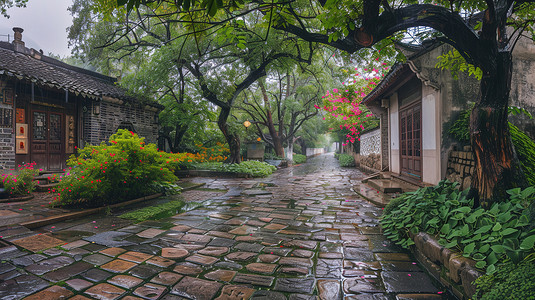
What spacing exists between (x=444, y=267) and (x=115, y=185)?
574 cm

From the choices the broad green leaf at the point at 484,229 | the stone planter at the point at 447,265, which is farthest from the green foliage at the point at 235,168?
the broad green leaf at the point at 484,229

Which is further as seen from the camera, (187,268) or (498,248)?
(187,268)

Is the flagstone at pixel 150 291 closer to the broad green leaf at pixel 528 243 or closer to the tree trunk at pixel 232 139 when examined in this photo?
the broad green leaf at pixel 528 243

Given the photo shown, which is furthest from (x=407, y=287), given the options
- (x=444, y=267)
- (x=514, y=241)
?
(x=514, y=241)

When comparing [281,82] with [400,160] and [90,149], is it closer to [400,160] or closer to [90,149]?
[400,160]

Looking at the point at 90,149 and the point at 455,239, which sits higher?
the point at 90,149

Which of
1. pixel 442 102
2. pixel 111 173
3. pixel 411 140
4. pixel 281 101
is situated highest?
pixel 281 101

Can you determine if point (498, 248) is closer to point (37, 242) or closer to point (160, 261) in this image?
point (160, 261)

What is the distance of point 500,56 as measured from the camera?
3150 mm

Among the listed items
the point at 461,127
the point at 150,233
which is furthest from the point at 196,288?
the point at 461,127

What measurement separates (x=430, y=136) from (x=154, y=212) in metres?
6.47

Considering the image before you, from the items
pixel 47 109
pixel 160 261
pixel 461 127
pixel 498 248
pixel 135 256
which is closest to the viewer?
pixel 498 248

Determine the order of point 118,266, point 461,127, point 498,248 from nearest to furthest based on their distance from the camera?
point 498,248, point 118,266, point 461,127

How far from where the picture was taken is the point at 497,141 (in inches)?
125
